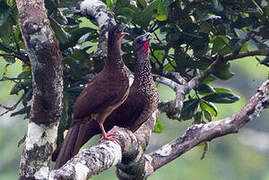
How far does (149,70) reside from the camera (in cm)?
385

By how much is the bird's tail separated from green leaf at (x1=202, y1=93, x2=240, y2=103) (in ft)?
2.55

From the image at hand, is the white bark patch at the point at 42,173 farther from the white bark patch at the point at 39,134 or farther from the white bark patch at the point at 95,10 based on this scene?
the white bark patch at the point at 95,10

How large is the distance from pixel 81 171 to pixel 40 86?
→ 0.46 m

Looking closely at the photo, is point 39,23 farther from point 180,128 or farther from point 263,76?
point 263,76

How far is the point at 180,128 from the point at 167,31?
11658 millimetres

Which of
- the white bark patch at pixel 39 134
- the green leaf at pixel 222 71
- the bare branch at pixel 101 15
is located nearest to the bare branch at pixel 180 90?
the green leaf at pixel 222 71

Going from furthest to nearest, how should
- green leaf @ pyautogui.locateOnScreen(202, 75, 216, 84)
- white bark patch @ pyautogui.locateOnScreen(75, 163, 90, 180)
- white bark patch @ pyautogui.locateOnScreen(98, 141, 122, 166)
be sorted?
green leaf @ pyautogui.locateOnScreen(202, 75, 216, 84) < white bark patch @ pyautogui.locateOnScreen(98, 141, 122, 166) < white bark patch @ pyautogui.locateOnScreen(75, 163, 90, 180)

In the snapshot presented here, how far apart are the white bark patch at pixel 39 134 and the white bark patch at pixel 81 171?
0.20 metres

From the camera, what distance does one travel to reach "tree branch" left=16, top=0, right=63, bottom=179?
2.14m

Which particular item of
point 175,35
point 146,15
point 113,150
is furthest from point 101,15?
point 113,150

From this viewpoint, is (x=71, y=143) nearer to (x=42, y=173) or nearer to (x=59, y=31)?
(x=59, y=31)

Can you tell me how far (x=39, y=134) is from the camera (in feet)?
7.58

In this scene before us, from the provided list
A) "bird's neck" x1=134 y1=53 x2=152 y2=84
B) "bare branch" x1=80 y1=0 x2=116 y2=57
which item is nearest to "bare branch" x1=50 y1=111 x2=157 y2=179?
"bird's neck" x1=134 y1=53 x2=152 y2=84

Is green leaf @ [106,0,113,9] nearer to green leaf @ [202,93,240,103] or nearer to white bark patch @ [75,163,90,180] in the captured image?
green leaf @ [202,93,240,103]
